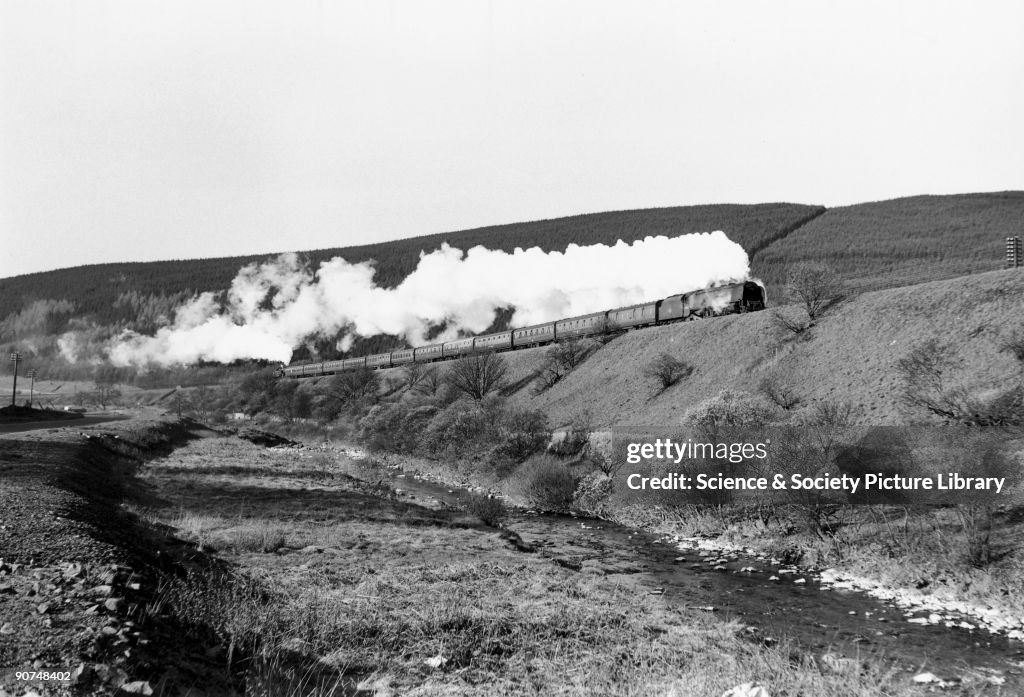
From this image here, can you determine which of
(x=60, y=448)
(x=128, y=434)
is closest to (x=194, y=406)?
(x=128, y=434)

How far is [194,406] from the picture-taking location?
89500 millimetres

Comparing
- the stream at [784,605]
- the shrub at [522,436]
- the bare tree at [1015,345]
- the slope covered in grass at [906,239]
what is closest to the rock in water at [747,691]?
the stream at [784,605]

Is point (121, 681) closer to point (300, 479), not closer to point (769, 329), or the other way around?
point (300, 479)

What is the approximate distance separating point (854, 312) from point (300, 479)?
3082cm

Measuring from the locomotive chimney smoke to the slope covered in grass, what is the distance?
49.9 feet

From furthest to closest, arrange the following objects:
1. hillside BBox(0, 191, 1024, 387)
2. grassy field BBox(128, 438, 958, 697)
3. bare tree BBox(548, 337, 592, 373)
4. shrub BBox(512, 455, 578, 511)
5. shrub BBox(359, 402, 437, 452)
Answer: hillside BBox(0, 191, 1024, 387), bare tree BBox(548, 337, 592, 373), shrub BBox(359, 402, 437, 452), shrub BBox(512, 455, 578, 511), grassy field BBox(128, 438, 958, 697)

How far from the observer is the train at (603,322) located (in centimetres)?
4862

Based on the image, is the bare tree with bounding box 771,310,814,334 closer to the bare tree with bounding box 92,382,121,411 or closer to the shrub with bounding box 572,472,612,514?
the shrub with bounding box 572,472,612,514

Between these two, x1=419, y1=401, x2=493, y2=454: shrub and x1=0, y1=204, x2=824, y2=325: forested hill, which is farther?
x1=0, y1=204, x2=824, y2=325: forested hill

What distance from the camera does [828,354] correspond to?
35625 millimetres

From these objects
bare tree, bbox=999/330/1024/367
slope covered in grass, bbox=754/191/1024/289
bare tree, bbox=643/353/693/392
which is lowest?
bare tree, bbox=643/353/693/392

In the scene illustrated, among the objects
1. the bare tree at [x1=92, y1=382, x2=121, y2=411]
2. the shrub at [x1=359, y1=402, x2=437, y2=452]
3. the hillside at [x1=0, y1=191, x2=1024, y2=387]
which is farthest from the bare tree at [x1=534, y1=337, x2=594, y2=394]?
the bare tree at [x1=92, y1=382, x2=121, y2=411]

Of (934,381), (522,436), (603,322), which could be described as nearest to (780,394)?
(934,381)

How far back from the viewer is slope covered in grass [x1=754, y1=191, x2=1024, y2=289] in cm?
10356
